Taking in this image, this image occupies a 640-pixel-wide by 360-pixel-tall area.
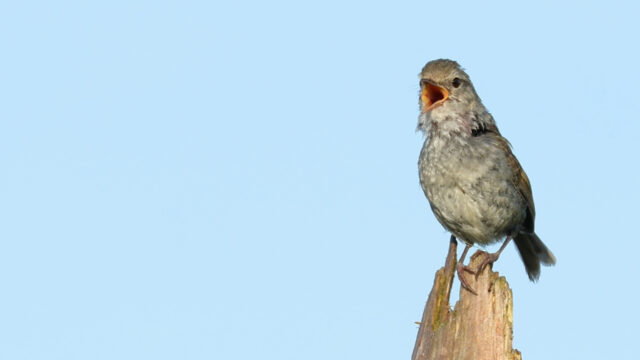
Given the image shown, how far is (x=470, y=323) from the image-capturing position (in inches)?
210

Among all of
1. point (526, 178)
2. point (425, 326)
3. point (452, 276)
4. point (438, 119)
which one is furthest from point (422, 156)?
point (425, 326)

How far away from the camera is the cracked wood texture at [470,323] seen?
5176mm

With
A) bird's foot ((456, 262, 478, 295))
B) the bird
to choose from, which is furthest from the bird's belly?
bird's foot ((456, 262, 478, 295))

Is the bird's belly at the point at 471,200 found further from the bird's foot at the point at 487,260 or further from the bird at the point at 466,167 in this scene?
the bird's foot at the point at 487,260

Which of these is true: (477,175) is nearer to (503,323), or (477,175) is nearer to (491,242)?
(491,242)

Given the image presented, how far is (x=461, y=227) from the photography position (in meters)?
7.42

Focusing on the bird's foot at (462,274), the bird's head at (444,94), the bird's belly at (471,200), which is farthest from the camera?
the bird's head at (444,94)

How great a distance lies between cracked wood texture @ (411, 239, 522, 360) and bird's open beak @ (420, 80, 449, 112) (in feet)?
8.09

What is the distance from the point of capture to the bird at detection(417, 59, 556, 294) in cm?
727

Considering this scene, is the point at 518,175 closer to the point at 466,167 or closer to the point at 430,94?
the point at 466,167

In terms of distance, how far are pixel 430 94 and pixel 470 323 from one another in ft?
10.3

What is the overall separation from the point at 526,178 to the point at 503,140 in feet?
1.28

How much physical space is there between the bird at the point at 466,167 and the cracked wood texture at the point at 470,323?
1422 mm

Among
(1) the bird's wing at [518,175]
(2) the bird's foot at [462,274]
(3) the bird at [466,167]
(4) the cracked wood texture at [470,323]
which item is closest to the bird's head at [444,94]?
(3) the bird at [466,167]
